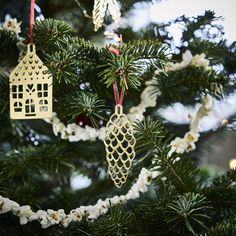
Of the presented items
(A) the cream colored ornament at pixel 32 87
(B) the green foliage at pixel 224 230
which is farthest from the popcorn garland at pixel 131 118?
(B) the green foliage at pixel 224 230

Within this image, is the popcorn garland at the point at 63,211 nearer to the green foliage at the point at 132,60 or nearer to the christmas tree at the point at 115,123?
the christmas tree at the point at 115,123

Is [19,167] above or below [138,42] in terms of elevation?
below

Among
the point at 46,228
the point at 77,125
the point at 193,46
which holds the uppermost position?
the point at 193,46

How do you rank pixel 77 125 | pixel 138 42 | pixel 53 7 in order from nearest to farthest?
pixel 138 42 < pixel 77 125 < pixel 53 7

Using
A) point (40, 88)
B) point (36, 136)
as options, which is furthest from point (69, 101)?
point (36, 136)

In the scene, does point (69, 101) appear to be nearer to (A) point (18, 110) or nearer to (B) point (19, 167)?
(A) point (18, 110)

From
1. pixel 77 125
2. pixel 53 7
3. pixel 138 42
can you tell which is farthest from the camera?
pixel 53 7

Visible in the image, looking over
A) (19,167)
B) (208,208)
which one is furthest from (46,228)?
(208,208)

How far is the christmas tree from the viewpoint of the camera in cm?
49

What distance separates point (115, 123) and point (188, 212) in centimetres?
13

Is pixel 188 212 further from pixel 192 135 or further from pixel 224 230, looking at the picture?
pixel 192 135

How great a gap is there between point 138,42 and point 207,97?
0.60ft

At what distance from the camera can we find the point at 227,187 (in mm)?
545

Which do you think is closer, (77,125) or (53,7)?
(77,125)
